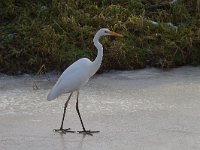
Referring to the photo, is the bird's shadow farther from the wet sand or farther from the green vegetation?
the green vegetation

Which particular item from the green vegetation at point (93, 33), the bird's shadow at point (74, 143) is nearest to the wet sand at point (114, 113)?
the bird's shadow at point (74, 143)

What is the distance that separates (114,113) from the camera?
19.5 ft

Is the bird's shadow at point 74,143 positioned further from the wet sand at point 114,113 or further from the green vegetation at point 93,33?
the green vegetation at point 93,33

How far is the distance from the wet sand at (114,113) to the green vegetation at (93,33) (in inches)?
12.5

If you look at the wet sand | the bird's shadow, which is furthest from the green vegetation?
the bird's shadow

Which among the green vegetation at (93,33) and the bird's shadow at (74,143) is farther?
the green vegetation at (93,33)

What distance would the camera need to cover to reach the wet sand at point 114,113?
5.03 meters

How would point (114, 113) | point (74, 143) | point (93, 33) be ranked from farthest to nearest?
1. point (93, 33)
2. point (114, 113)
3. point (74, 143)

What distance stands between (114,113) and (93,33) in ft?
9.58

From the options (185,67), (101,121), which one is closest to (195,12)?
(185,67)

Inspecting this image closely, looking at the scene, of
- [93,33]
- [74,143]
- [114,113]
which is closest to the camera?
[74,143]

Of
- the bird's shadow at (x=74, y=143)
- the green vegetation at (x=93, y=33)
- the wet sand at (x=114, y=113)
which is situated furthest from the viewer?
the green vegetation at (x=93, y=33)

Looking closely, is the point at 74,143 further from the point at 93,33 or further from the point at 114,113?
the point at 93,33

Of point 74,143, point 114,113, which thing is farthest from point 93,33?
point 74,143
